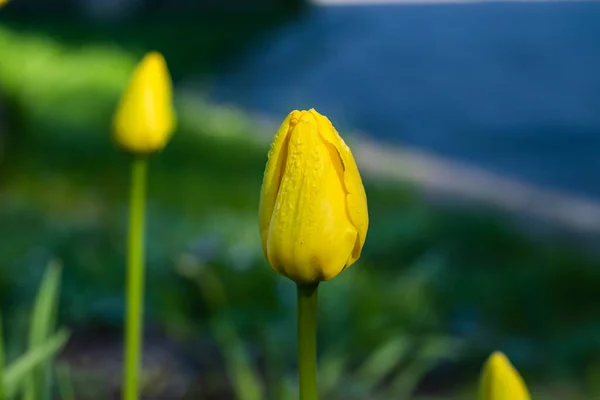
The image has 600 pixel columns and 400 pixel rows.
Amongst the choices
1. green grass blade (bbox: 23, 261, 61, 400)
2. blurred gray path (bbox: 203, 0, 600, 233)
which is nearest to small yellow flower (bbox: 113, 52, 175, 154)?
green grass blade (bbox: 23, 261, 61, 400)

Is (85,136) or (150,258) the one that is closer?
(150,258)

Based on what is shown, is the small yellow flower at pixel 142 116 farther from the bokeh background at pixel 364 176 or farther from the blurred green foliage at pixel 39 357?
the bokeh background at pixel 364 176

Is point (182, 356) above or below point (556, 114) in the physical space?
below

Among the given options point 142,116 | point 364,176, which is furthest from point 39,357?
point 364,176

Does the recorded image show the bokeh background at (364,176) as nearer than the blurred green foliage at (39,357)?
No

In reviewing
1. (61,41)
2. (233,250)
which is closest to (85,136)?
(61,41)

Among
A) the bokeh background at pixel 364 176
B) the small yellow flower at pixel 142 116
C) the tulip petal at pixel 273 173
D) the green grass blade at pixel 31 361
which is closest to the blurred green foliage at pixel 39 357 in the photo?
the green grass blade at pixel 31 361

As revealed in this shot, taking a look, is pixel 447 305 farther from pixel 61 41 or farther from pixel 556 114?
pixel 61 41

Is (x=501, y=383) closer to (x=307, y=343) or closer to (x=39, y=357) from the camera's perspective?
(x=307, y=343)
